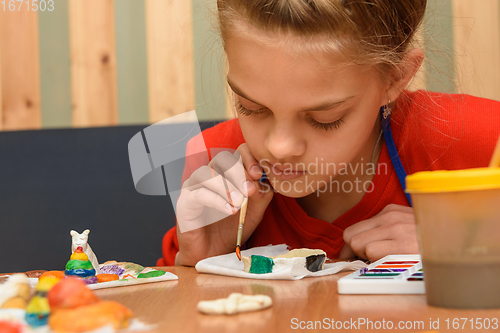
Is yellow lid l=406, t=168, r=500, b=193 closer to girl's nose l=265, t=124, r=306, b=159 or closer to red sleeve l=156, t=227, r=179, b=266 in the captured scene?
girl's nose l=265, t=124, r=306, b=159

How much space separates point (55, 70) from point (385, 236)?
1.51 meters

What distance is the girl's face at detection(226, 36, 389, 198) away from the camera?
578mm

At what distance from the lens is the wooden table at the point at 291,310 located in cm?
32

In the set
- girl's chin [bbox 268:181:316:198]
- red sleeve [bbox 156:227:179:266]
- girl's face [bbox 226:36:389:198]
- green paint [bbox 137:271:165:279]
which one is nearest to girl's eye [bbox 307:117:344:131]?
girl's face [bbox 226:36:389:198]

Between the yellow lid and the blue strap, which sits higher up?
the blue strap

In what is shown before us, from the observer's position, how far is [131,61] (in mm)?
1755

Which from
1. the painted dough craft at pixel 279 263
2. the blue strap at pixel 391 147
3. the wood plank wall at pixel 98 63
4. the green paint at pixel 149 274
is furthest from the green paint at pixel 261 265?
the wood plank wall at pixel 98 63

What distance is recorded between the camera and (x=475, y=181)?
311 mm

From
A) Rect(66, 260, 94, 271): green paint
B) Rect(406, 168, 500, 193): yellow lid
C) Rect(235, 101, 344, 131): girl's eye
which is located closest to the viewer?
Rect(406, 168, 500, 193): yellow lid

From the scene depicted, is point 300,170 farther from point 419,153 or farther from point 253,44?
point 419,153

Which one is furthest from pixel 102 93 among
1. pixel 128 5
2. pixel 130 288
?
pixel 130 288

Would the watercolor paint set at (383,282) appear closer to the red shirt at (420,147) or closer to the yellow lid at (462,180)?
the yellow lid at (462,180)

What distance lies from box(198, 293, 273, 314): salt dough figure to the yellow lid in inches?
6.0

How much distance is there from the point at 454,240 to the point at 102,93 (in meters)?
1.63
